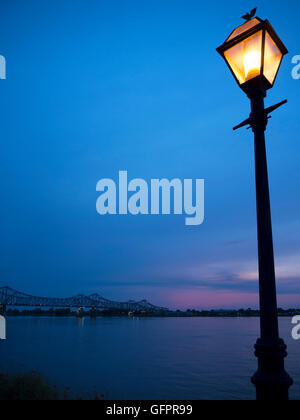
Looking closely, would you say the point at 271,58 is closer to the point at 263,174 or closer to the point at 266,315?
the point at 263,174

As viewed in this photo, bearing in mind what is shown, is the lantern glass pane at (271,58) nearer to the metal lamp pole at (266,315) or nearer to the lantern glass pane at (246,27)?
the lantern glass pane at (246,27)

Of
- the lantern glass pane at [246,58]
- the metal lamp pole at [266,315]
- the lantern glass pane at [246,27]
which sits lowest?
the metal lamp pole at [266,315]

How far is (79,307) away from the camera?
194m

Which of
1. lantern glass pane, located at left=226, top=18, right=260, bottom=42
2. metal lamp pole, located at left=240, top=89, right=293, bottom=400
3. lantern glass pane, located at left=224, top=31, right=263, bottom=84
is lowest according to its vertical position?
metal lamp pole, located at left=240, top=89, right=293, bottom=400

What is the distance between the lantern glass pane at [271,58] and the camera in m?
3.39

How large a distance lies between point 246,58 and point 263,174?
1229 mm

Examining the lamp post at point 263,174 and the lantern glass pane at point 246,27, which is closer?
the lamp post at point 263,174

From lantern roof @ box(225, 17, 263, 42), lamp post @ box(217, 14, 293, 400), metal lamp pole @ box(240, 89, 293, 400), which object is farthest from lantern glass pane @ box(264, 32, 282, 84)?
metal lamp pole @ box(240, 89, 293, 400)

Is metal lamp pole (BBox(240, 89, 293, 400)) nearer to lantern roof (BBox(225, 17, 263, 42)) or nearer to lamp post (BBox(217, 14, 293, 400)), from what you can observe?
lamp post (BBox(217, 14, 293, 400))

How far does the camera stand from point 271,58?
11.4ft

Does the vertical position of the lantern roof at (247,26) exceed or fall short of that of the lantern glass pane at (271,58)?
it exceeds it

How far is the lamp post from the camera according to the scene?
111 inches

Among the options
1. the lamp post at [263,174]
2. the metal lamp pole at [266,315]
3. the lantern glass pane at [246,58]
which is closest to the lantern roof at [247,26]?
the lamp post at [263,174]

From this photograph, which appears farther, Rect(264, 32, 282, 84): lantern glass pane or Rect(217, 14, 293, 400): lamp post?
Rect(264, 32, 282, 84): lantern glass pane
